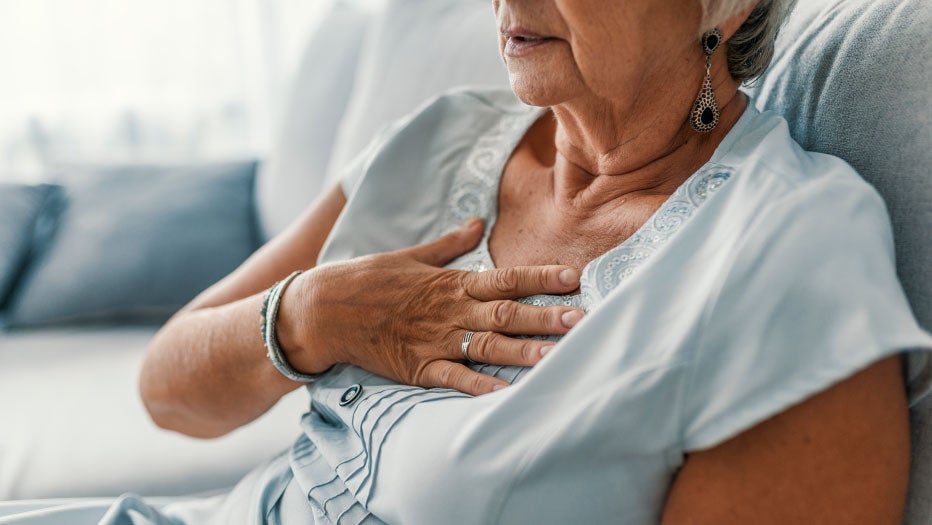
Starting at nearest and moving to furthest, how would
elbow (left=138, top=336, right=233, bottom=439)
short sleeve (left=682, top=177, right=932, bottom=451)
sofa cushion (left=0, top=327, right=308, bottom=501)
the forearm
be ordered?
short sleeve (left=682, top=177, right=932, bottom=451) < the forearm < elbow (left=138, top=336, right=233, bottom=439) < sofa cushion (left=0, top=327, right=308, bottom=501)

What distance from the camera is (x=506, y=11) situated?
904mm

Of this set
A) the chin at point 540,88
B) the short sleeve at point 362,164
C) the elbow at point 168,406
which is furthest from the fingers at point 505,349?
the elbow at point 168,406

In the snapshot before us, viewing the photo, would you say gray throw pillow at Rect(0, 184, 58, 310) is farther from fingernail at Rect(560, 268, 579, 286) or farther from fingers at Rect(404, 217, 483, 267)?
fingernail at Rect(560, 268, 579, 286)

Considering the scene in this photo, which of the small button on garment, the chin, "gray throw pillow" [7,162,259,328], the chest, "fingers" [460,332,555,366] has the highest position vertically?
the chin

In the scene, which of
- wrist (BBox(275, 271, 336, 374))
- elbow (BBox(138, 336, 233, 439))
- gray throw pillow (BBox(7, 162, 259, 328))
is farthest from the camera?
gray throw pillow (BBox(7, 162, 259, 328))

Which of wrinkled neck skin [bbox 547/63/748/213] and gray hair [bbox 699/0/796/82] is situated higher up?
gray hair [bbox 699/0/796/82]

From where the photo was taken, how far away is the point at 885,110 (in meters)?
0.80

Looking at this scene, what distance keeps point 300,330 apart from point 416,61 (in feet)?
2.50

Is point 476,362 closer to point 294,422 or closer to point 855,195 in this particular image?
point 855,195

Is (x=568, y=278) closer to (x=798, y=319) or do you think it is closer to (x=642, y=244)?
(x=642, y=244)

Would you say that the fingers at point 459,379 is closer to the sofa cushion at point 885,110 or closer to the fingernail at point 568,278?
the fingernail at point 568,278

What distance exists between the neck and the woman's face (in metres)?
0.03

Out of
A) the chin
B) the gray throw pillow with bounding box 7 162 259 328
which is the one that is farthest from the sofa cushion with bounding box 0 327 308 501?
the chin

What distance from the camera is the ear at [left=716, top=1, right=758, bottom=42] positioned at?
857mm
